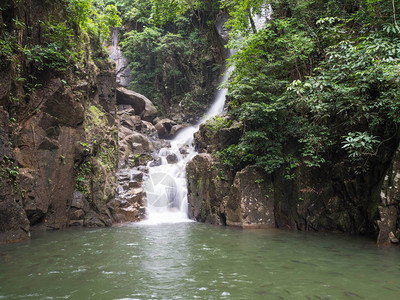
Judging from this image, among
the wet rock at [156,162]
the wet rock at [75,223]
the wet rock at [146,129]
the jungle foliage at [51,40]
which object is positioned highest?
the jungle foliage at [51,40]

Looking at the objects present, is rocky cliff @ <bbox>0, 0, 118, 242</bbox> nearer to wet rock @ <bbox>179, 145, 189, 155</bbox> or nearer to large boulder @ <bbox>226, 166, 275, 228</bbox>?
large boulder @ <bbox>226, 166, 275, 228</bbox>

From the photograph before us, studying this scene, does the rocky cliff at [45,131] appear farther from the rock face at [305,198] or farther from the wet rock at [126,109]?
the wet rock at [126,109]

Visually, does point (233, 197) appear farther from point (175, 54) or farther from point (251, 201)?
point (175, 54)

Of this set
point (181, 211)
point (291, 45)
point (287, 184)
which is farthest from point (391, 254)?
point (181, 211)

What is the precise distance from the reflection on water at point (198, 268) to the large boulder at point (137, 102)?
15299mm

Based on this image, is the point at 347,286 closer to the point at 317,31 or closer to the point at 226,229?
the point at 226,229

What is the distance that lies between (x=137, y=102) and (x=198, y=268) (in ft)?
63.2

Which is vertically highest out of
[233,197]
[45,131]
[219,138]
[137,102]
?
[137,102]

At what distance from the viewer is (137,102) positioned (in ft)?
75.6

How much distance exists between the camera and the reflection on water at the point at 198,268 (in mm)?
4281

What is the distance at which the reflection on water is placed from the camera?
169 inches

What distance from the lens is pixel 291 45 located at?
1079 centimetres

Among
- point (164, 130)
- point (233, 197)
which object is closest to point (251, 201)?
point (233, 197)

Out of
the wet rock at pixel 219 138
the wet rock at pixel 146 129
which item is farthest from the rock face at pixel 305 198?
the wet rock at pixel 146 129
